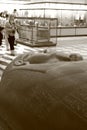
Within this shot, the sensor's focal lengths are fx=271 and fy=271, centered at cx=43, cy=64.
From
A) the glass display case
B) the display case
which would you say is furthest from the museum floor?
the glass display case

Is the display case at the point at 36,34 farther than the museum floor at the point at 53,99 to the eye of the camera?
Yes

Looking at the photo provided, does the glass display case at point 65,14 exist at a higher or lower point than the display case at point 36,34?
higher

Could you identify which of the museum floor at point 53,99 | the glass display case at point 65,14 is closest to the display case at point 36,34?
the glass display case at point 65,14

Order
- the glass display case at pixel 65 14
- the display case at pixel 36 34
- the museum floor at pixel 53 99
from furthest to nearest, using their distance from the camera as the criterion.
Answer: the glass display case at pixel 65 14
the display case at pixel 36 34
the museum floor at pixel 53 99

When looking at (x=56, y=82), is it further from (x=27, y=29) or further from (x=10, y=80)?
(x=27, y=29)

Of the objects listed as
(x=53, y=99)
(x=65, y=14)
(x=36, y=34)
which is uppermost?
(x=65, y=14)

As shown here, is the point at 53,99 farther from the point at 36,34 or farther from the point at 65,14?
the point at 65,14

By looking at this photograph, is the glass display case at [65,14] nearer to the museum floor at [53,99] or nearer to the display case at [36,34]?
the display case at [36,34]

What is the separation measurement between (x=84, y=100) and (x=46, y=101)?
9cm

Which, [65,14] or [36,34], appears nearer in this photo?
[36,34]

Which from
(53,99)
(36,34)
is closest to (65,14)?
(36,34)

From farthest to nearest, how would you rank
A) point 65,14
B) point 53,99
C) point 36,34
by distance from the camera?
point 65,14 < point 36,34 < point 53,99

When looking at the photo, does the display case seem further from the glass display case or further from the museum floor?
the museum floor

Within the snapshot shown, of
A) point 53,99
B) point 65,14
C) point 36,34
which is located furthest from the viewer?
point 65,14
